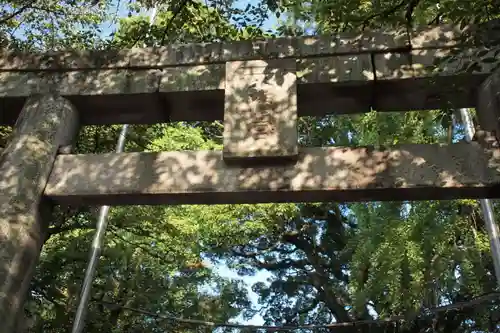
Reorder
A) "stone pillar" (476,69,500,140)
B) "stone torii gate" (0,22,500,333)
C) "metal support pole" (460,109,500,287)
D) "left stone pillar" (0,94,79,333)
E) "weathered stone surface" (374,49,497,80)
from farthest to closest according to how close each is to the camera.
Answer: "metal support pole" (460,109,500,287) → "weathered stone surface" (374,49,497,80) → "stone pillar" (476,69,500,140) → "stone torii gate" (0,22,500,333) → "left stone pillar" (0,94,79,333)

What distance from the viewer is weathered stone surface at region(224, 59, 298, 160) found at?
3133 mm

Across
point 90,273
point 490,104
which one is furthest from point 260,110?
point 90,273

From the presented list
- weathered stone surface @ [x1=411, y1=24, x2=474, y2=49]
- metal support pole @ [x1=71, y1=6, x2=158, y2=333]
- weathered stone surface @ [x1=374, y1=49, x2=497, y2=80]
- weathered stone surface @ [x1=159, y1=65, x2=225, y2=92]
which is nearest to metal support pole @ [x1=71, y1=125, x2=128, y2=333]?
metal support pole @ [x1=71, y1=6, x2=158, y2=333]

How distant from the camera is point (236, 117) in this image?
3309 mm

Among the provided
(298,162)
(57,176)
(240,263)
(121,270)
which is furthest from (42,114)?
(240,263)

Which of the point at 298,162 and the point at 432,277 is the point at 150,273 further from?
the point at 298,162

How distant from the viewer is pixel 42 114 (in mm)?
3512

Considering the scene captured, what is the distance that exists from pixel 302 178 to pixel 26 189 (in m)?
1.78

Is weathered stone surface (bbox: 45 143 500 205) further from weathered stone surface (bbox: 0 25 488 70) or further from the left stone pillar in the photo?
weathered stone surface (bbox: 0 25 488 70)

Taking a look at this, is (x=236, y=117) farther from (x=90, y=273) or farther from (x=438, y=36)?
(x=90, y=273)

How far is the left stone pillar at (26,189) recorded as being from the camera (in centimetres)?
290

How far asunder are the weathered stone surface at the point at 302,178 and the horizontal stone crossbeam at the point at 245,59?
0.53 meters

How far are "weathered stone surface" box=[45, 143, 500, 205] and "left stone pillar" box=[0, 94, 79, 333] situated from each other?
0.49 ft

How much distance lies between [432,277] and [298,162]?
487 cm
